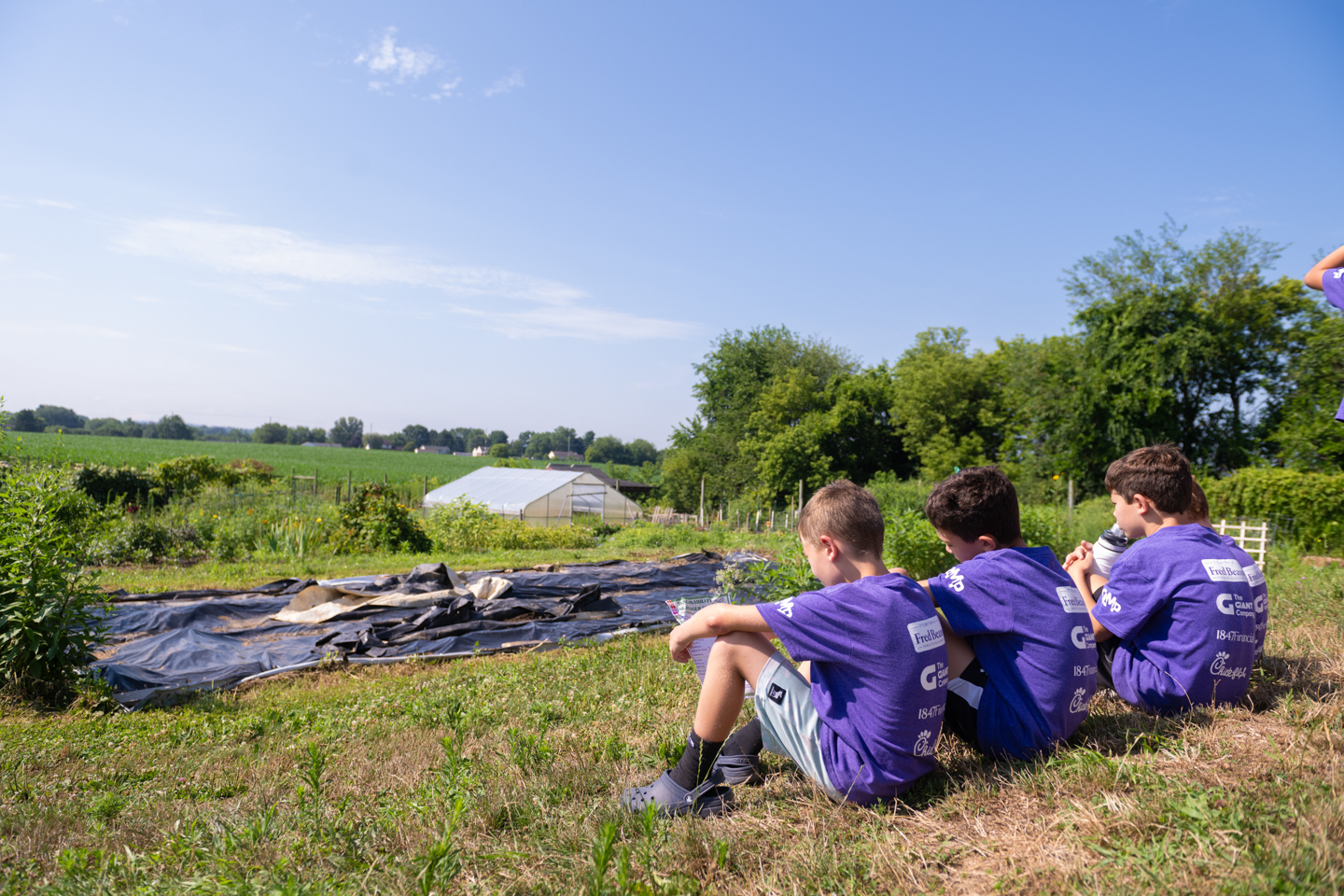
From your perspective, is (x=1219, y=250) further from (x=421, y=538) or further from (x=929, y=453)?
(x=421, y=538)

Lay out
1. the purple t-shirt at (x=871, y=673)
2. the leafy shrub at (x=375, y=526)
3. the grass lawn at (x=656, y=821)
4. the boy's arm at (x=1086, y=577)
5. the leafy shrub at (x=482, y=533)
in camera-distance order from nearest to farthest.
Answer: the grass lawn at (x=656, y=821) < the purple t-shirt at (x=871, y=673) < the boy's arm at (x=1086, y=577) < the leafy shrub at (x=375, y=526) < the leafy shrub at (x=482, y=533)

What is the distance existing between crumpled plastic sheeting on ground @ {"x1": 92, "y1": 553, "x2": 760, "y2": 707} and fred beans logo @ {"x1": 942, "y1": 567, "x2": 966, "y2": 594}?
494cm

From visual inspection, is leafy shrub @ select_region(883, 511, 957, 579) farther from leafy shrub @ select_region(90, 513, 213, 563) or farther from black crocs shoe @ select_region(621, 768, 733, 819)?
leafy shrub @ select_region(90, 513, 213, 563)

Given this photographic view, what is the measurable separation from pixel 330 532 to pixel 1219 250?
23.8 metres

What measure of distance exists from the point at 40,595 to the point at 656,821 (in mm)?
4482

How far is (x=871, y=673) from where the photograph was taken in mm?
2174

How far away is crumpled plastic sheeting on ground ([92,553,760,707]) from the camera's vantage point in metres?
6.05

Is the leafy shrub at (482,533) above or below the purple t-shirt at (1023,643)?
below

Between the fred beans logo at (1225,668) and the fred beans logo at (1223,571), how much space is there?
264mm

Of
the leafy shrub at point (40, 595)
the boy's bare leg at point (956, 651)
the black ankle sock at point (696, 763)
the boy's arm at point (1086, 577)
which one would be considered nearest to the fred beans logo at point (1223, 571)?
the boy's arm at point (1086, 577)

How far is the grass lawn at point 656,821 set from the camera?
5.77 feet

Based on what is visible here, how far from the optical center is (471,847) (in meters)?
2.11

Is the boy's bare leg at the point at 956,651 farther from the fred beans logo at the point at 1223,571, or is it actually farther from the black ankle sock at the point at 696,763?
the fred beans logo at the point at 1223,571

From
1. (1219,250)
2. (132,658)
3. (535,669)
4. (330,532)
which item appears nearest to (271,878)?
(535,669)
